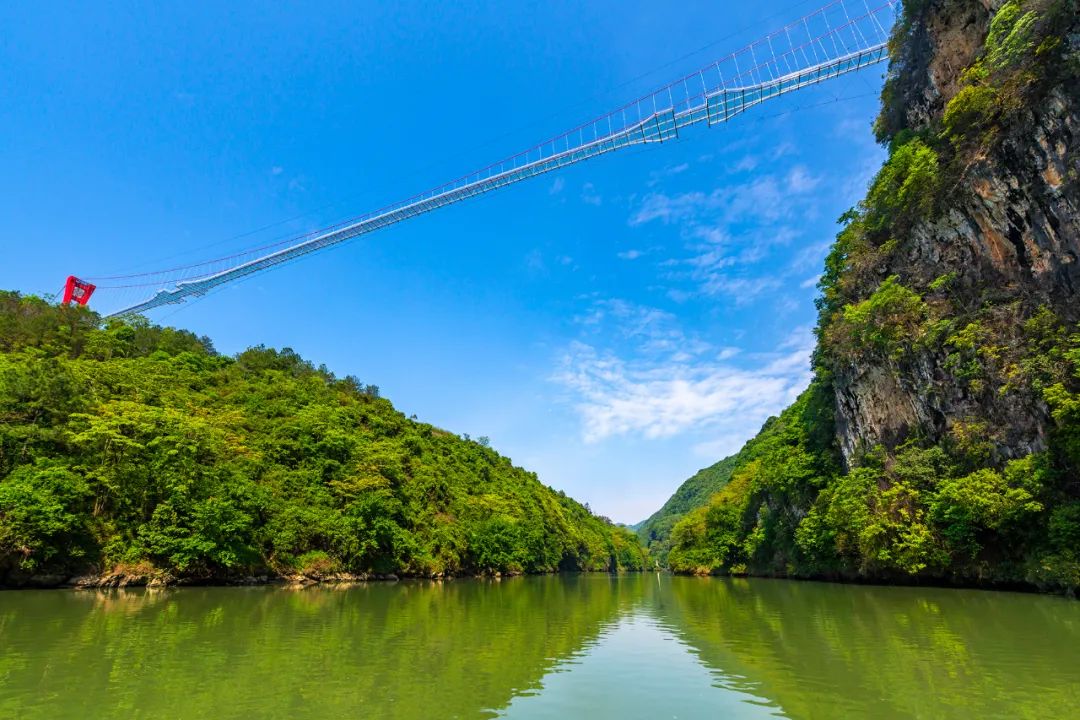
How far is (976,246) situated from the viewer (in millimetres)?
25766

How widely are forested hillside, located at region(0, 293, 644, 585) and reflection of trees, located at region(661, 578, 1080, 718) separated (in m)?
27.6

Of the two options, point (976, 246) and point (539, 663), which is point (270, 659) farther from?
point (976, 246)

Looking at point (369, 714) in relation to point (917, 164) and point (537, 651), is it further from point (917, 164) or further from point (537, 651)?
point (917, 164)

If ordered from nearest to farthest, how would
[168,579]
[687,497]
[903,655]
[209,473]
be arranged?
1. [903,655]
2. [168,579]
3. [209,473]
4. [687,497]

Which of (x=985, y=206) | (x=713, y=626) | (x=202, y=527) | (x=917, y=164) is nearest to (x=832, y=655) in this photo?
(x=713, y=626)

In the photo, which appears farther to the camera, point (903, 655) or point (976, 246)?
point (976, 246)

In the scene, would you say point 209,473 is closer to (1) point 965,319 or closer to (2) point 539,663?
(2) point 539,663

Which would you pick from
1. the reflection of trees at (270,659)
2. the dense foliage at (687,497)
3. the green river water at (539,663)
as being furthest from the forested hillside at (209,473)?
the dense foliage at (687,497)

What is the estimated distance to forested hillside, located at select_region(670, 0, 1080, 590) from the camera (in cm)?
2103

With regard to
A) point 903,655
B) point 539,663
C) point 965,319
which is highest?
point 965,319

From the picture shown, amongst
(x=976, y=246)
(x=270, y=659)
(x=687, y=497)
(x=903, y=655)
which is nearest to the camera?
(x=270, y=659)

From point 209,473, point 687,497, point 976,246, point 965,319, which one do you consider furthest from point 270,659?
point 687,497

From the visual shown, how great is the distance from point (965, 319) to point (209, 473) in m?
41.4

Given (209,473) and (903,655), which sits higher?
(209,473)
